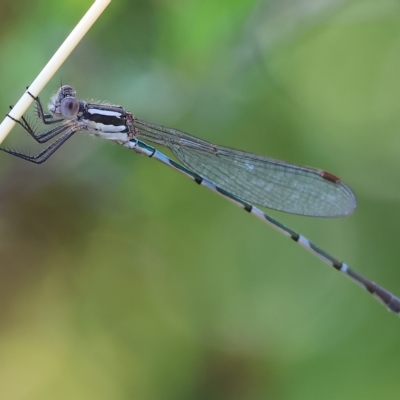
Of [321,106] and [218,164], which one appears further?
[321,106]

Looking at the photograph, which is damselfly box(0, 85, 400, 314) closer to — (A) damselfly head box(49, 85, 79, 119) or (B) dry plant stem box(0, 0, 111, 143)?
(A) damselfly head box(49, 85, 79, 119)

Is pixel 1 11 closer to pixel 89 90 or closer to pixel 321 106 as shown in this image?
pixel 89 90

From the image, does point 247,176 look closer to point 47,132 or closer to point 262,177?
point 262,177

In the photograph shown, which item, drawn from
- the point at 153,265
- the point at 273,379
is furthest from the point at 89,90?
the point at 273,379

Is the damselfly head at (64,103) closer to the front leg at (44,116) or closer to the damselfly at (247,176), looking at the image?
the front leg at (44,116)

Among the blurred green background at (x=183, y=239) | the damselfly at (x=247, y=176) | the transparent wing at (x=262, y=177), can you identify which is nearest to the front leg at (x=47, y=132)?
the damselfly at (x=247, y=176)

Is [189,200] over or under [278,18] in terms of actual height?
under

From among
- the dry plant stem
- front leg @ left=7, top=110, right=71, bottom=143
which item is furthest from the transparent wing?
the dry plant stem
